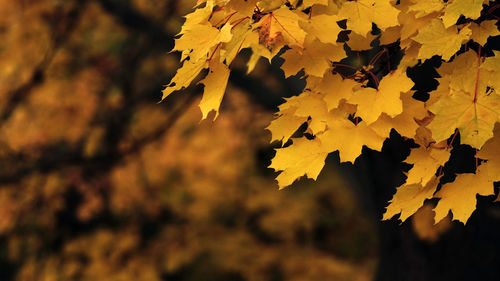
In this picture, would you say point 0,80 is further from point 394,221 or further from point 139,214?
point 394,221

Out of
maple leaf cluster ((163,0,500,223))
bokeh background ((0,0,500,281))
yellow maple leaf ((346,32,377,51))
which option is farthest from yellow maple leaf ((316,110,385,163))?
bokeh background ((0,0,500,281))

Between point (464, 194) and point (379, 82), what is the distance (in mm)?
273

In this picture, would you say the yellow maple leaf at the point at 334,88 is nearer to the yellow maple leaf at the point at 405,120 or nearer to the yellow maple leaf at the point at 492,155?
the yellow maple leaf at the point at 405,120

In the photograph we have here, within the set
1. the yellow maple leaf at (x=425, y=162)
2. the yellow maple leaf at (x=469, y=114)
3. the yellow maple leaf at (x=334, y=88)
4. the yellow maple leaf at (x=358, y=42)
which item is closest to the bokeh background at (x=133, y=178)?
the yellow maple leaf at (x=358, y=42)

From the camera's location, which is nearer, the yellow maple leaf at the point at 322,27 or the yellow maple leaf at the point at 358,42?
the yellow maple leaf at the point at 322,27

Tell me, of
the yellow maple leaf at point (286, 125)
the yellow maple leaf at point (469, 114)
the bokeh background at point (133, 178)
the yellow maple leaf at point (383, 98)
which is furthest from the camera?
the bokeh background at point (133, 178)

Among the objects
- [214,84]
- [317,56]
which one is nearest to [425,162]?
[317,56]

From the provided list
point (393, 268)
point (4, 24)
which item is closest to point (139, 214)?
point (4, 24)

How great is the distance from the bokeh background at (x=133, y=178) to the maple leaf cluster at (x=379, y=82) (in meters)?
2.49

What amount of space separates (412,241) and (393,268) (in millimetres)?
Answer: 213

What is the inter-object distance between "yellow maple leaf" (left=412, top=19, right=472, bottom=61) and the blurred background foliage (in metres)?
3.07

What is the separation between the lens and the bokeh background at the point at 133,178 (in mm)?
4523

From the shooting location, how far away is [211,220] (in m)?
5.82

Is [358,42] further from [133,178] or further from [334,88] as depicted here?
[133,178]
